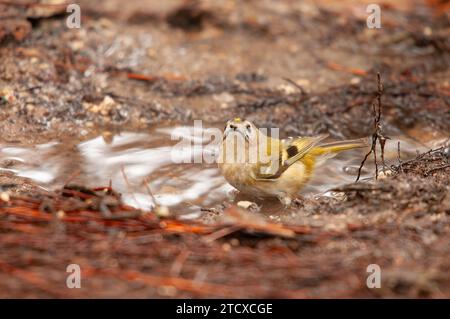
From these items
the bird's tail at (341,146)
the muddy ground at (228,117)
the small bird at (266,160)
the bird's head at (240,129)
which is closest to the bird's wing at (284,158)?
the small bird at (266,160)

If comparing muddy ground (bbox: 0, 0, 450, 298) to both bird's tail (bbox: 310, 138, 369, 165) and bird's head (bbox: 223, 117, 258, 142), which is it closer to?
bird's tail (bbox: 310, 138, 369, 165)

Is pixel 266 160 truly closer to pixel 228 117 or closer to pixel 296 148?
pixel 296 148

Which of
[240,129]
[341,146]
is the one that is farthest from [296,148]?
[240,129]

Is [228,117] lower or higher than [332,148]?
higher

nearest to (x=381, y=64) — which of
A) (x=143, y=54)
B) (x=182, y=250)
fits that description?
(x=143, y=54)

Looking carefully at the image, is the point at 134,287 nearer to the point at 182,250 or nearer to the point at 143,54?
the point at 182,250

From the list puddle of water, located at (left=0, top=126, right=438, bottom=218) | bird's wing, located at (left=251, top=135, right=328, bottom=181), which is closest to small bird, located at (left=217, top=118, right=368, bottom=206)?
bird's wing, located at (left=251, top=135, right=328, bottom=181)
